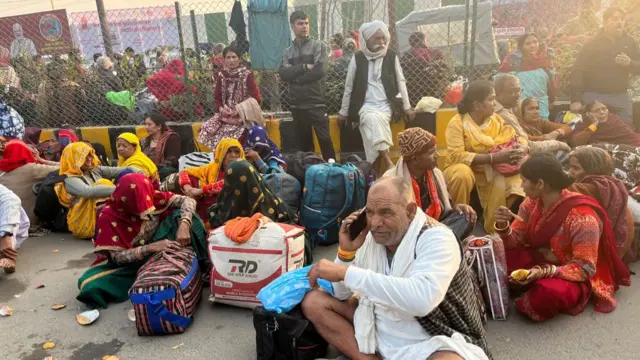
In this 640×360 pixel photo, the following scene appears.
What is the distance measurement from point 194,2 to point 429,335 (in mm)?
6423

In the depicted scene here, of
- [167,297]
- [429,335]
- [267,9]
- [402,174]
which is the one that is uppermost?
[267,9]

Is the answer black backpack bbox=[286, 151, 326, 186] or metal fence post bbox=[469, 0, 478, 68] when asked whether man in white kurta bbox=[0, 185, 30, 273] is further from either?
metal fence post bbox=[469, 0, 478, 68]

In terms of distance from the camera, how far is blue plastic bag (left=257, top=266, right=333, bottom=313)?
9.59 feet

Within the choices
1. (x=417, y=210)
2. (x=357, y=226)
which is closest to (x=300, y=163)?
(x=357, y=226)

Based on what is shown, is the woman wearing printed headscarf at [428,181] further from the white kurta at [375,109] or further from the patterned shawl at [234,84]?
the patterned shawl at [234,84]

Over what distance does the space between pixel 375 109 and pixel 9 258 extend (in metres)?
3.93

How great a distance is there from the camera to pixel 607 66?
5.73 meters

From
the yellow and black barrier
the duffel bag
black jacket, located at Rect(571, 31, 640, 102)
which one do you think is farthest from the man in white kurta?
black jacket, located at Rect(571, 31, 640, 102)

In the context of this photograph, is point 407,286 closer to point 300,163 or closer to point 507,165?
point 507,165

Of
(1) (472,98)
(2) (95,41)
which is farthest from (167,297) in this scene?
(2) (95,41)

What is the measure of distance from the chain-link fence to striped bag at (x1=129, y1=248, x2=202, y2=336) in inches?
137

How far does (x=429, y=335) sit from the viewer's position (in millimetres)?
2379

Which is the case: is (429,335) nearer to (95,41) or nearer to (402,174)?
(402,174)

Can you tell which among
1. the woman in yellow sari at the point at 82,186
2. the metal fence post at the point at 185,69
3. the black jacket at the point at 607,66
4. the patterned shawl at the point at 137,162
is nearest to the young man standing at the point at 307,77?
the metal fence post at the point at 185,69
